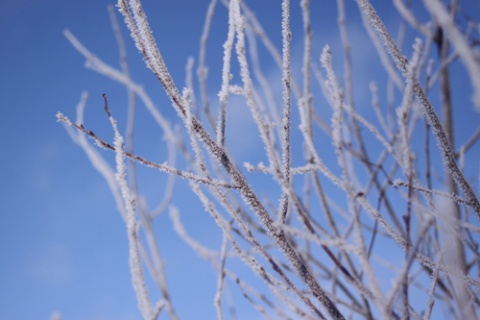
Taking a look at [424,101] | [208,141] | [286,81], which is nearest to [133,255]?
[208,141]

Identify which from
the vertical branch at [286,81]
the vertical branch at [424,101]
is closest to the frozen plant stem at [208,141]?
the vertical branch at [286,81]

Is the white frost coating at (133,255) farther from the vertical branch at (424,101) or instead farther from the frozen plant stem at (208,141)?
the vertical branch at (424,101)

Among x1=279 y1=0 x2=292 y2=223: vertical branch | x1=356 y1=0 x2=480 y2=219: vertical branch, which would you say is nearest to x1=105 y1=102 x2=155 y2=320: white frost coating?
x1=279 y1=0 x2=292 y2=223: vertical branch

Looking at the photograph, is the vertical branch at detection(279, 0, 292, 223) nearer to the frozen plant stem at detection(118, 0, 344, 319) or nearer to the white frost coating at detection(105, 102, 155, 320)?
the frozen plant stem at detection(118, 0, 344, 319)

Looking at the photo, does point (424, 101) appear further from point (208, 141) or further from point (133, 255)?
point (133, 255)

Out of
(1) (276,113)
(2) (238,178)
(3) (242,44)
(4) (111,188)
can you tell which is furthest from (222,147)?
(1) (276,113)

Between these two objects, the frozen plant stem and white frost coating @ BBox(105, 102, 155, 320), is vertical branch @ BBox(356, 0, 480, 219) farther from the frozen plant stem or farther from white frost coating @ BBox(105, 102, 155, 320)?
white frost coating @ BBox(105, 102, 155, 320)

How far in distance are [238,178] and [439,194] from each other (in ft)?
1.62

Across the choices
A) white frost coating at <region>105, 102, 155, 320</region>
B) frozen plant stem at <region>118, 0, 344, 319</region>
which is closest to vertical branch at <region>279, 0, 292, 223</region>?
frozen plant stem at <region>118, 0, 344, 319</region>

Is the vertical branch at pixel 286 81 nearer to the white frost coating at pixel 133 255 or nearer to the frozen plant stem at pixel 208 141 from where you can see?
the frozen plant stem at pixel 208 141

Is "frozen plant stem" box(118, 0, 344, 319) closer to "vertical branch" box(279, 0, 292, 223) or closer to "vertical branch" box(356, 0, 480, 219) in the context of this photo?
"vertical branch" box(279, 0, 292, 223)

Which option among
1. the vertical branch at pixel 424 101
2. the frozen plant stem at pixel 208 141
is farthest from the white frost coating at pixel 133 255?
the vertical branch at pixel 424 101

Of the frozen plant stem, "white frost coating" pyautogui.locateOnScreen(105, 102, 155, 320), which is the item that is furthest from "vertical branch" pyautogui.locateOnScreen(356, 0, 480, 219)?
"white frost coating" pyautogui.locateOnScreen(105, 102, 155, 320)

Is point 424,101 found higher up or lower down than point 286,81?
lower down
